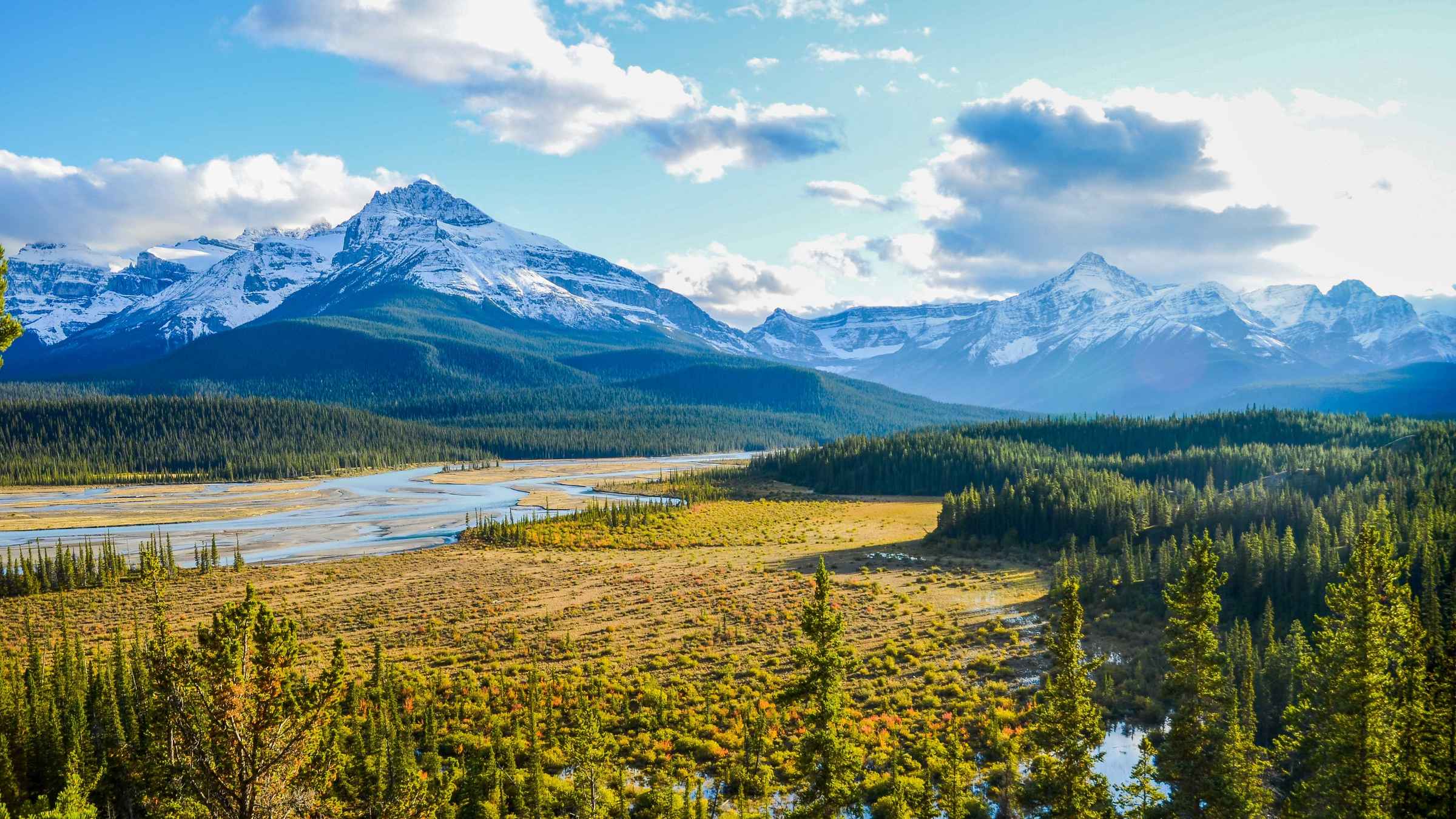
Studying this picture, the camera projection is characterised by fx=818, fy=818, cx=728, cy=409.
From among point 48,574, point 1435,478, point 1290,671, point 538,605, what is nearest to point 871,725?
point 1290,671

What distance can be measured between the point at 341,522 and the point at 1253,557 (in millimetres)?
108794

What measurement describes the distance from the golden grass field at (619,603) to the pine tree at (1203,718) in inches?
782

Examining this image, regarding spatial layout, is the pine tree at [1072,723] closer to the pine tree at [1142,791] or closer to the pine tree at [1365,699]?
the pine tree at [1142,791]

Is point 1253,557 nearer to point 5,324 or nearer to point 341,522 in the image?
point 5,324

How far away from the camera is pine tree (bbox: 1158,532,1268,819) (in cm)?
2541

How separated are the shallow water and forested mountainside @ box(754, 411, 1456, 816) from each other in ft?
198

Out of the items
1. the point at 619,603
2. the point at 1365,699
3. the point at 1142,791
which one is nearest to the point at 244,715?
the point at 1142,791

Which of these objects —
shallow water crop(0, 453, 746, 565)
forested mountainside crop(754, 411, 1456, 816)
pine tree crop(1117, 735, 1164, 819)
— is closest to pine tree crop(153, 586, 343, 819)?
forested mountainside crop(754, 411, 1456, 816)

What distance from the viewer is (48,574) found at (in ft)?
237

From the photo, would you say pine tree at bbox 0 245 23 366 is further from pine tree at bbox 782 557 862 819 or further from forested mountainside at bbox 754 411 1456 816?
forested mountainside at bbox 754 411 1456 816

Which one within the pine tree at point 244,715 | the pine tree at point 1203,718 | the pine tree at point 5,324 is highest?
the pine tree at point 5,324

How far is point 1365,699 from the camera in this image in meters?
24.6

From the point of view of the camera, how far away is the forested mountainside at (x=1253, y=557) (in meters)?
25.4

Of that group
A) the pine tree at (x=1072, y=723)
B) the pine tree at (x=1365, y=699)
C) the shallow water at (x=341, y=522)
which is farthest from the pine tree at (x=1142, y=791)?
the shallow water at (x=341, y=522)
